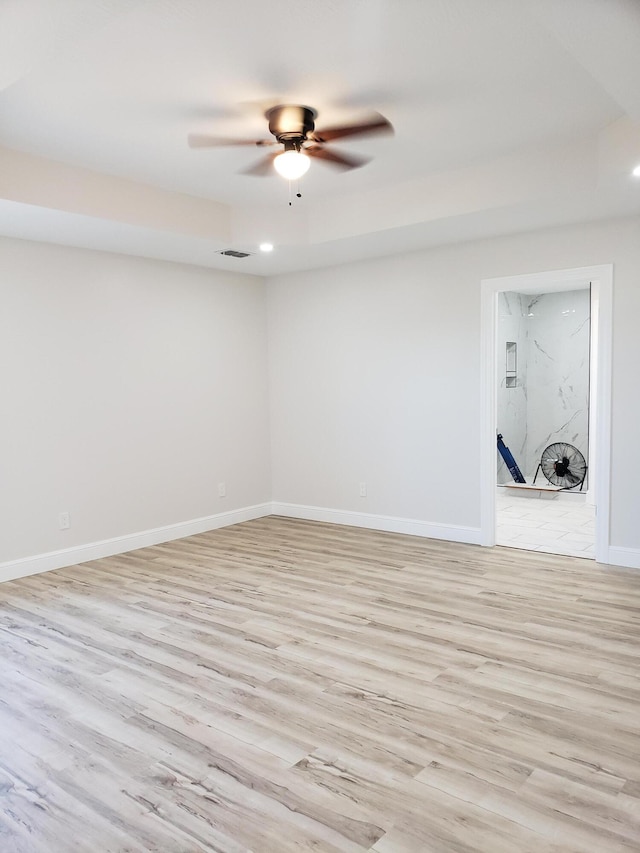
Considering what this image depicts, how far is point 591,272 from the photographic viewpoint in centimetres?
446

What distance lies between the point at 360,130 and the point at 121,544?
370 centimetres

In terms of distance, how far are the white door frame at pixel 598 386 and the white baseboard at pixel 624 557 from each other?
0.11ft

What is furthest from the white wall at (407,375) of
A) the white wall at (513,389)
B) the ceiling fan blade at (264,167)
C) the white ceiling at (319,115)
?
the white wall at (513,389)

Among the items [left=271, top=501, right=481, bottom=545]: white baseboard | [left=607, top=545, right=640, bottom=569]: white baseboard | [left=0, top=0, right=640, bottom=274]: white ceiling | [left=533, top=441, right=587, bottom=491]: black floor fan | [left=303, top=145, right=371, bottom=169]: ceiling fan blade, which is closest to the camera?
[left=0, top=0, right=640, bottom=274]: white ceiling

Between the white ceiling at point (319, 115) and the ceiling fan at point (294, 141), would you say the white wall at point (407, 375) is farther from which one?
the ceiling fan at point (294, 141)

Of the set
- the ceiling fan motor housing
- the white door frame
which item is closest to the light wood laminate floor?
the white door frame

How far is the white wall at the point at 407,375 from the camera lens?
4.40m

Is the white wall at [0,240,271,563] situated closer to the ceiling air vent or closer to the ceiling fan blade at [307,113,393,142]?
the ceiling air vent

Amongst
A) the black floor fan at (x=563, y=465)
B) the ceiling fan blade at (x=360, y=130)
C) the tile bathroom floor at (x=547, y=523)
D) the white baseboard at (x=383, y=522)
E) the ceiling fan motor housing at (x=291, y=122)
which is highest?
the ceiling fan motor housing at (x=291, y=122)

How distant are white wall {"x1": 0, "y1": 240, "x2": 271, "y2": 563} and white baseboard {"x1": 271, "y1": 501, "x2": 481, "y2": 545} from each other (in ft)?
1.23

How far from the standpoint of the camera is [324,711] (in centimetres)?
258

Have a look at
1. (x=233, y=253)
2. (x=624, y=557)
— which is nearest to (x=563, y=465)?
(x=624, y=557)

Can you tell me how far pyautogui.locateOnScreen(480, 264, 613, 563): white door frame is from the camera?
14.5ft

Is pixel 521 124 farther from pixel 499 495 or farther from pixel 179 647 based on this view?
pixel 499 495
